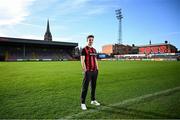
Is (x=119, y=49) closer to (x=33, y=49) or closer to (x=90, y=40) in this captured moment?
(x=33, y=49)

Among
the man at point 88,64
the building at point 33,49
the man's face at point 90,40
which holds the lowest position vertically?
the man at point 88,64

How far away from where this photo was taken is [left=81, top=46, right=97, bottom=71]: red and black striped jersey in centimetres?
582

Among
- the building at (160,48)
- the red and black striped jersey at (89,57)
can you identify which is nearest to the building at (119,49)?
the building at (160,48)

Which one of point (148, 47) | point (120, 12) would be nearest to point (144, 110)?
point (120, 12)

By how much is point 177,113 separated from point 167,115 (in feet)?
1.16

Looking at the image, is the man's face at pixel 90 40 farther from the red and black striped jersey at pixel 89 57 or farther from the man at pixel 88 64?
the red and black striped jersey at pixel 89 57

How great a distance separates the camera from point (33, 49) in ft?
229

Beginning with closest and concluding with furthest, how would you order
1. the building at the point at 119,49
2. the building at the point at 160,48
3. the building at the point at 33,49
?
the building at the point at 33,49
the building at the point at 160,48
the building at the point at 119,49

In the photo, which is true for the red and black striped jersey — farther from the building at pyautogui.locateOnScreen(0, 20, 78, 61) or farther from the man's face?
the building at pyautogui.locateOnScreen(0, 20, 78, 61)

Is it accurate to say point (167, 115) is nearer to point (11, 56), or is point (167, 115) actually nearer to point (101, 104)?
point (101, 104)

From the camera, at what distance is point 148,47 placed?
139 m

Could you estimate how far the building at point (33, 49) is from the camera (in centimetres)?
6066

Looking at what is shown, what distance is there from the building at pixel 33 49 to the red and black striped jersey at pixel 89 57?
2267 inches

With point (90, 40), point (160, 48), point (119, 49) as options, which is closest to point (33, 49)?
point (90, 40)
